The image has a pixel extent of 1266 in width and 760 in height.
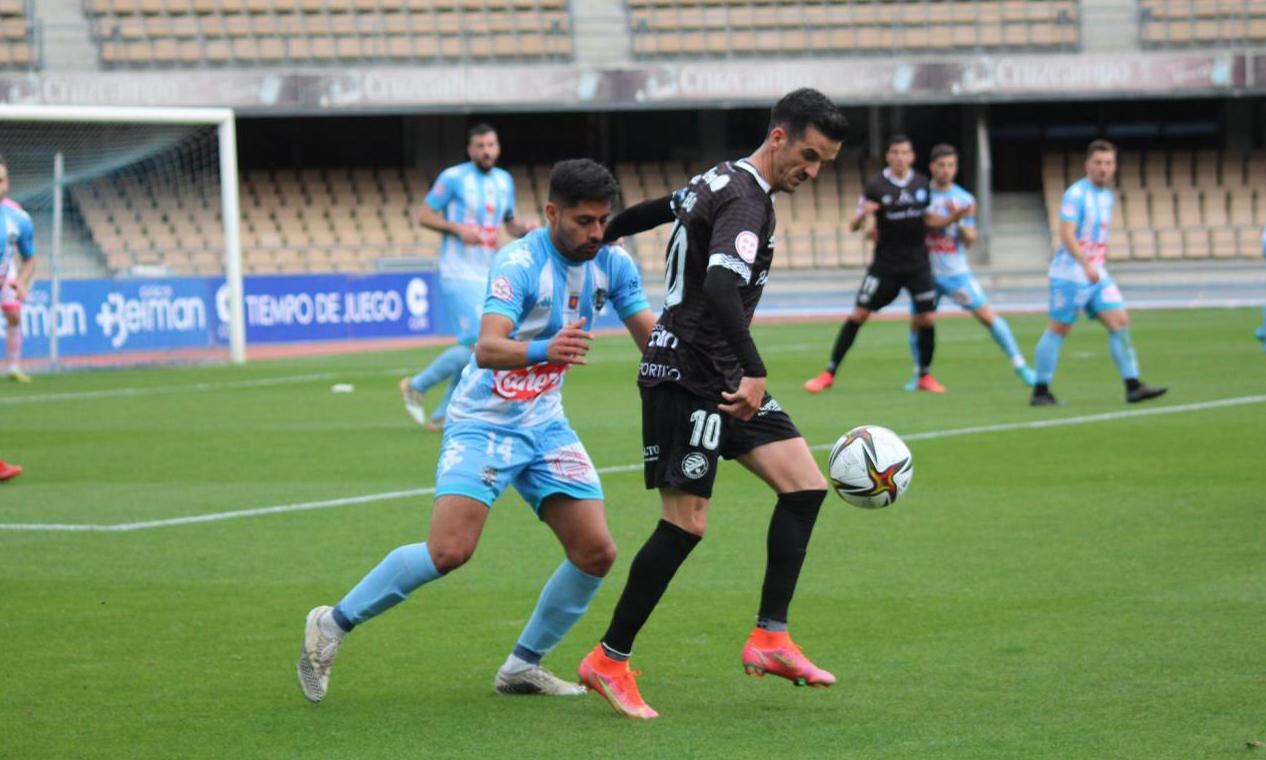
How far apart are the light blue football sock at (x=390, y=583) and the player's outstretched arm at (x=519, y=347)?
68 centimetres

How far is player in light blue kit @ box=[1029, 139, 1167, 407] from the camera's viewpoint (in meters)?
14.4

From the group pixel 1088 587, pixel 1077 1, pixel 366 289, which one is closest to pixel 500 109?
pixel 366 289

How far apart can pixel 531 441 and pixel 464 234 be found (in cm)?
802

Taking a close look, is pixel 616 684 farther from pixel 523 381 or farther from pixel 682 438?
pixel 523 381

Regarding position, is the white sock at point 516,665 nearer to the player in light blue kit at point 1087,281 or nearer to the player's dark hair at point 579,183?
the player's dark hair at point 579,183

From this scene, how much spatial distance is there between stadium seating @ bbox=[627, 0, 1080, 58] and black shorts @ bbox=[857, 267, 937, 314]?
66.6 feet

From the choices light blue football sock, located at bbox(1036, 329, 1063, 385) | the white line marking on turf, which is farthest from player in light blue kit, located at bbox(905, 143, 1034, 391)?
the white line marking on turf

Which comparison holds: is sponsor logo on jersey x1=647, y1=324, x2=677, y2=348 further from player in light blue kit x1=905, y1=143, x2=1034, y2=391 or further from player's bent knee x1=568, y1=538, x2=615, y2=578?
player in light blue kit x1=905, y1=143, x2=1034, y2=391

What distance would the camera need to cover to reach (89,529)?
9633 millimetres

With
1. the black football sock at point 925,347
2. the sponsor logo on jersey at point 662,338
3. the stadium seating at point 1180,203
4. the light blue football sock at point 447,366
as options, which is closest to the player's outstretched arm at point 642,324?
the sponsor logo on jersey at point 662,338

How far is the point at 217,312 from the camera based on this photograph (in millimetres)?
24625

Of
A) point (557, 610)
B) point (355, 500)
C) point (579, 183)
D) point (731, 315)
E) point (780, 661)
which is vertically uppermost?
point (579, 183)

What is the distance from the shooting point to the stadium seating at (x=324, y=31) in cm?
3559

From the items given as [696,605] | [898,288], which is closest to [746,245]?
[696,605]
